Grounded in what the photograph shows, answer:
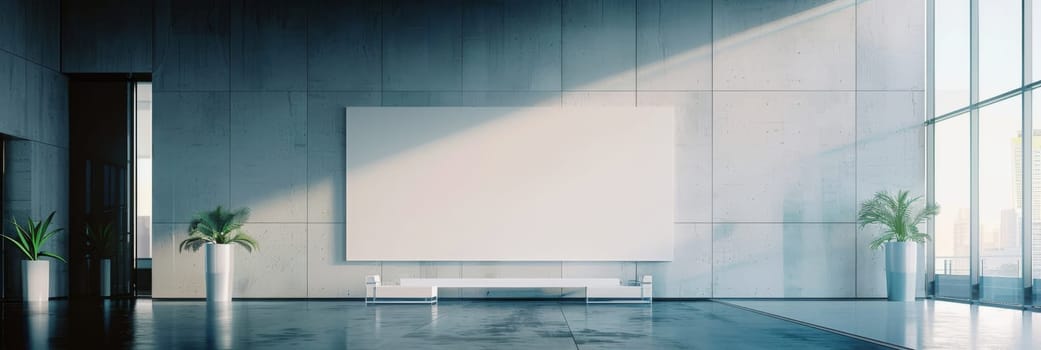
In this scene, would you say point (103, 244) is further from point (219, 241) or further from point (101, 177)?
point (219, 241)

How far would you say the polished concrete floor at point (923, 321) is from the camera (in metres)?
6.61

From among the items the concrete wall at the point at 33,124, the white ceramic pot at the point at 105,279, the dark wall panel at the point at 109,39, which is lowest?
the white ceramic pot at the point at 105,279

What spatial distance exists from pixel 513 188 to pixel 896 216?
205 inches

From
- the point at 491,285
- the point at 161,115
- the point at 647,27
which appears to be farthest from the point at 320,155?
the point at 647,27

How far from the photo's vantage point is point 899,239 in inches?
468

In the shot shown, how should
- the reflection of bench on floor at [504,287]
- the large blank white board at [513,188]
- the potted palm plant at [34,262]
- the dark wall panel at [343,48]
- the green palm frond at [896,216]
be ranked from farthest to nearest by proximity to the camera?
the dark wall panel at [343,48], the large blank white board at [513,188], the green palm frond at [896,216], the potted palm plant at [34,262], the reflection of bench on floor at [504,287]

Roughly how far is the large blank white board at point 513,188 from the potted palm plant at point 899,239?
2822mm

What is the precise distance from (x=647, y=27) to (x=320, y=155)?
5.02 metres

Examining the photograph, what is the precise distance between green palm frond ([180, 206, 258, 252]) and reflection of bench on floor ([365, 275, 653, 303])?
200cm

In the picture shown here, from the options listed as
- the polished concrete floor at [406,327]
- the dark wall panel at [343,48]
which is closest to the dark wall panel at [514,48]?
the dark wall panel at [343,48]

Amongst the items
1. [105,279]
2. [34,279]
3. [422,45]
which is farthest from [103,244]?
[422,45]

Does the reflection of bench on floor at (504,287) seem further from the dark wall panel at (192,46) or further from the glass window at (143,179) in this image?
the dark wall panel at (192,46)

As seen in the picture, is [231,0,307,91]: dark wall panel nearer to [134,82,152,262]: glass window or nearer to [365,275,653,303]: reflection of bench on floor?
[134,82,152,262]: glass window

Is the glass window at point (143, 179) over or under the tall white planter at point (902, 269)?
over
